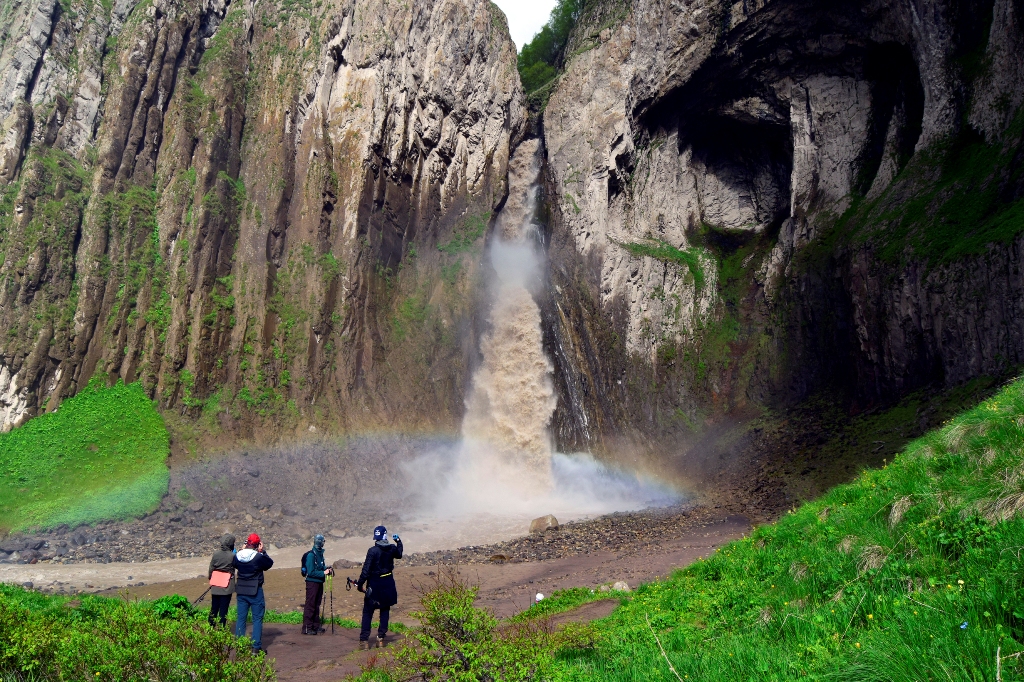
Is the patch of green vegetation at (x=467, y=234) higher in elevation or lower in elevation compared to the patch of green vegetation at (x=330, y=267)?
higher

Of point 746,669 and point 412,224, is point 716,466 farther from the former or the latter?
point 746,669

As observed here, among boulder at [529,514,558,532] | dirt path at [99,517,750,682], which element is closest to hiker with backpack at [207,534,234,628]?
dirt path at [99,517,750,682]

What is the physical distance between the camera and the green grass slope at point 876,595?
308 centimetres

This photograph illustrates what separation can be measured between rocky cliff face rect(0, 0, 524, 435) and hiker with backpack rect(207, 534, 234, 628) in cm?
1709

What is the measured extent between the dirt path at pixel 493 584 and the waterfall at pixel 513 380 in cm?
1140

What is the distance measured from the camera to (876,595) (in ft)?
13.8

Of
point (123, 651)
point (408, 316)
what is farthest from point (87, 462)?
point (123, 651)

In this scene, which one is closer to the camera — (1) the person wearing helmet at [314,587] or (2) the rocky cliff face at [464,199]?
(1) the person wearing helmet at [314,587]

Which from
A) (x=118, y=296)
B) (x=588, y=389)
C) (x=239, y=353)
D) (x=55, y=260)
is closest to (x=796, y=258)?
(x=588, y=389)

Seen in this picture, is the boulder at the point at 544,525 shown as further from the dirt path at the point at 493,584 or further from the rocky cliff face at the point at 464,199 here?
the rocky cliff face at the point at 464,199

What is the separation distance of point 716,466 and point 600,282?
1074 cm

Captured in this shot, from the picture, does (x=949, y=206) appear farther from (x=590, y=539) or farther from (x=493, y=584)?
(x=493, y=584)

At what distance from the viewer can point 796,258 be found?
2775 cm

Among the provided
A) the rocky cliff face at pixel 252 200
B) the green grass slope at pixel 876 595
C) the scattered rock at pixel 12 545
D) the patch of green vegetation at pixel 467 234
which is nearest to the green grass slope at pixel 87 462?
the scattered rock at pixel 12 545
